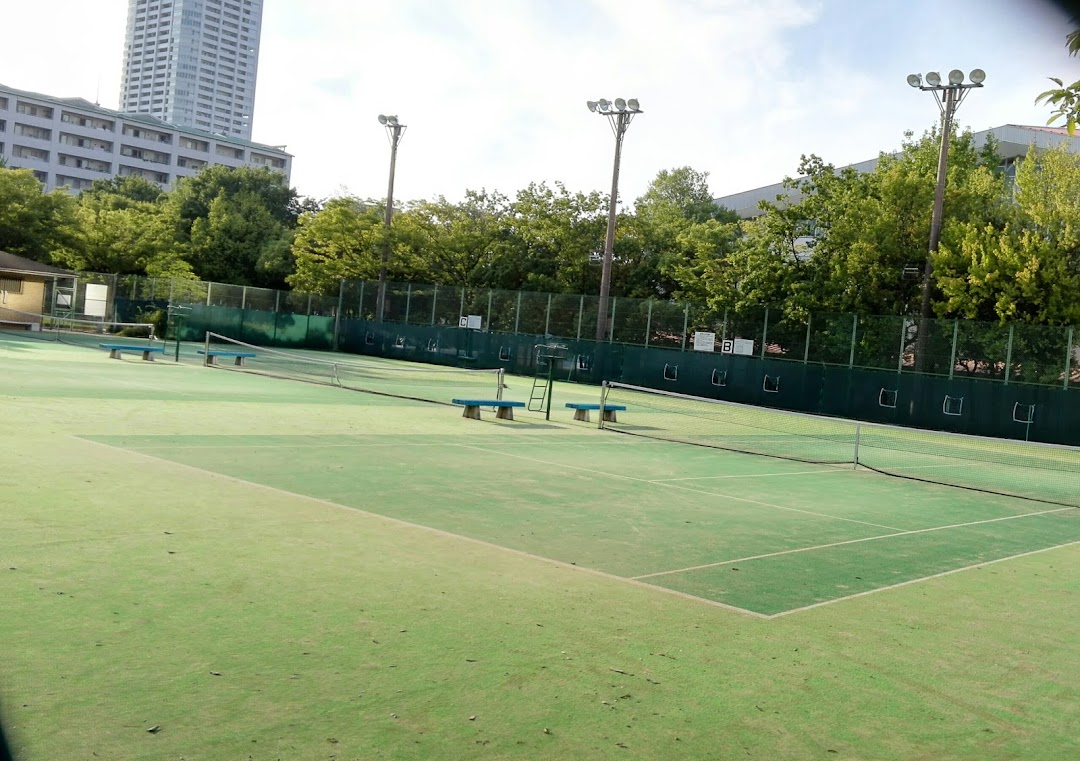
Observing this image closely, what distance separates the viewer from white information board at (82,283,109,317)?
4609 centimetres

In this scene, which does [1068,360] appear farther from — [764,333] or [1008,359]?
[764,333]

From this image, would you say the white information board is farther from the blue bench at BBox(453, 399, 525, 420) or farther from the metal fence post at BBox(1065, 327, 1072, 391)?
the metal fence post at BBox(1065, 327, 1072, 391)

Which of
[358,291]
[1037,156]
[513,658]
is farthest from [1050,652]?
[358,291]

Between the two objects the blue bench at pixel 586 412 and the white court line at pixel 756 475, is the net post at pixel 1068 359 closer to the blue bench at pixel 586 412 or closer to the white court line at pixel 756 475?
the blue bench at pixel 586 412

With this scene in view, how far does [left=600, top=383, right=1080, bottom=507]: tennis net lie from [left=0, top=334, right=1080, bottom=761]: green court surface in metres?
3.14

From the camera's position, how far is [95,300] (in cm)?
4634

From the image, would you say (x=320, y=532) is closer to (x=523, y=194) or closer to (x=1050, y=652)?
(x=1050, y=652)

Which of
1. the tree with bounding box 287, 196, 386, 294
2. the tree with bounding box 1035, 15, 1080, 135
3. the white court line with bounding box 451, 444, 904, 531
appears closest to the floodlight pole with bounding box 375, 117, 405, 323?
the tree with bounding box 287, 196, 386, 294

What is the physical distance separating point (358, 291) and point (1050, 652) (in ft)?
148

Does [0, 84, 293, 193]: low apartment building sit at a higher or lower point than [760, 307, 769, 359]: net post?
higher

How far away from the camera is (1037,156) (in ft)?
123

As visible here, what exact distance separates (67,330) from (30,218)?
37.0ft

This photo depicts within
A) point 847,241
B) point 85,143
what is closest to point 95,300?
point 847,241

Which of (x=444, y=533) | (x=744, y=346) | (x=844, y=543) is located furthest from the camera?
(x=744, y=346)
